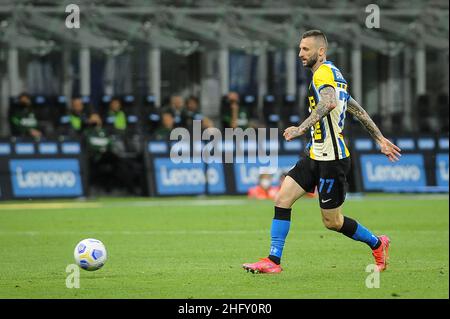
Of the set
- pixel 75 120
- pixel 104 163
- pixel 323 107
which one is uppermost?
pixel 323 107

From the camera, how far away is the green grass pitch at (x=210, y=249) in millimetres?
10336

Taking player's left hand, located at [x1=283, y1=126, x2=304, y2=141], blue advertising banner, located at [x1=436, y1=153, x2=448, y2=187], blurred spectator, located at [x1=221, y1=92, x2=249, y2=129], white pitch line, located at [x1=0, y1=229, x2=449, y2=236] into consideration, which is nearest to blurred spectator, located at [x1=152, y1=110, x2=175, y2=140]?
blurred spectator, located at [x1=221, y1=92, x2=249, y2=129]

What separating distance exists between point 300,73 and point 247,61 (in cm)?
162

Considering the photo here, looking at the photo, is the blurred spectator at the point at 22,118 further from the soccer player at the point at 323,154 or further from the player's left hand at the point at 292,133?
the player's left hand at the point at 292,133

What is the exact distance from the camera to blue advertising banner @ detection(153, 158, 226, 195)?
24.9 m

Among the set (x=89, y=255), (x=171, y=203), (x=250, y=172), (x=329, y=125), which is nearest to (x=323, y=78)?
(x=329, y=125)

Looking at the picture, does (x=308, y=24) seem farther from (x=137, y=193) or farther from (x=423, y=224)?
(x=423, y=224)

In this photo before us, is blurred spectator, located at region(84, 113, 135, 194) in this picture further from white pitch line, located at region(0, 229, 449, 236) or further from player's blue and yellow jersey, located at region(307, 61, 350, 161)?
player's blue and yellow jersey, located at region(307, 61, 350, 161)

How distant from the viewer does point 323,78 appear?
11078mm

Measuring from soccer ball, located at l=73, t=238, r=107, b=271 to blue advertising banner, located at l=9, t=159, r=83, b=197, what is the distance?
13097 millimetres

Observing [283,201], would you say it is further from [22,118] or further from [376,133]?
[22,118]

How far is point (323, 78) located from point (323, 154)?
2.55 feet

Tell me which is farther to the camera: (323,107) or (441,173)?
(441,173)

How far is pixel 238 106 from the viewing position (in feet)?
93.9
